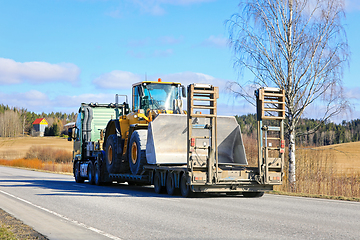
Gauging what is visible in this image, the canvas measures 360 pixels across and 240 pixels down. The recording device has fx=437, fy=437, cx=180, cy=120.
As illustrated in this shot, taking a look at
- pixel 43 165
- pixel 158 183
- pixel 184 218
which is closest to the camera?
pixel 184 218

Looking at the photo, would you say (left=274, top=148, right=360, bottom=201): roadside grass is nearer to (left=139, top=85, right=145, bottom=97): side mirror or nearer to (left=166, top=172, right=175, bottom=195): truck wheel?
(left=166, top=172, right=175, bottom=195): truck wheel

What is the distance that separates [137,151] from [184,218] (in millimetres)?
7373

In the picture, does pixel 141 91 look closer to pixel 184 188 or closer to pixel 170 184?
pixel 170 184

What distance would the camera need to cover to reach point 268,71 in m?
18.7

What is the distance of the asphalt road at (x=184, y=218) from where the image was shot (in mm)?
7398

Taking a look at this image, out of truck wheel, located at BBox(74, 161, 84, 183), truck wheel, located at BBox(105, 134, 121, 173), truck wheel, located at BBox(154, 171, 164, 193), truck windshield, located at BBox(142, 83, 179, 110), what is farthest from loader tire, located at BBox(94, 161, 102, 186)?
truck wheel, located at BBox(154, 171, 164, 193)

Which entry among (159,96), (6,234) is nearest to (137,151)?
(159,96)

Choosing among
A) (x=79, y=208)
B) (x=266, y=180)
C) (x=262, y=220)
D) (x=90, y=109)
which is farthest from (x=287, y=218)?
(x=90, y=109)

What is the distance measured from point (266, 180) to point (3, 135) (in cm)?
15859

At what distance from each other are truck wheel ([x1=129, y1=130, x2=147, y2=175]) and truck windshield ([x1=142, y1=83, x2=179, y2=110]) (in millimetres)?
1406

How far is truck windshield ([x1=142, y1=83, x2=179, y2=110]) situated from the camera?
1731 cm

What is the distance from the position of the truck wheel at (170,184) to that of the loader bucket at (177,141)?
75 cm

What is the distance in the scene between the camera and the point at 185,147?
15836mm

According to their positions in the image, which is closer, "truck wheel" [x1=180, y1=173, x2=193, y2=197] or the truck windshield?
"truck wheel" [x1=180, y1=173, x2=193, y2=197]
